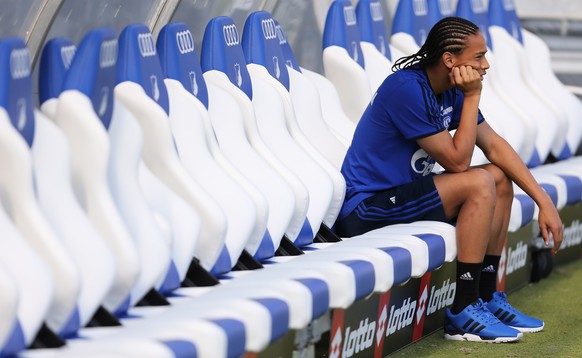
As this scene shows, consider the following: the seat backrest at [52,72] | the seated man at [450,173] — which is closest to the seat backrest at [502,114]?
the seated man at [450,173]

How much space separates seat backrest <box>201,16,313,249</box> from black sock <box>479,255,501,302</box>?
0.62 m

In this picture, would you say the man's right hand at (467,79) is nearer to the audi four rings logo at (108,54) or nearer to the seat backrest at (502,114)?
the audi four rings logo at (108,54)

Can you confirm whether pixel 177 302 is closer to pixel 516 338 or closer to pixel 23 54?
pixel 23 54

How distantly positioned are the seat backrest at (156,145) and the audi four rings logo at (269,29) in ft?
3.16

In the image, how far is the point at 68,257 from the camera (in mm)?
3488

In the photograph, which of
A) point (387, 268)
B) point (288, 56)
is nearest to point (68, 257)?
point (387, 268)

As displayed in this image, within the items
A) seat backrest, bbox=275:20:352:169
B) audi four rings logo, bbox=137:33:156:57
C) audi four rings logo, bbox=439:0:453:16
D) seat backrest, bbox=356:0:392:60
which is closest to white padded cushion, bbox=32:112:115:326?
audi four rings logo, bbox=137:33:156:57

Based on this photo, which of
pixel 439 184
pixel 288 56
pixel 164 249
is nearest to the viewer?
pixel 164 249

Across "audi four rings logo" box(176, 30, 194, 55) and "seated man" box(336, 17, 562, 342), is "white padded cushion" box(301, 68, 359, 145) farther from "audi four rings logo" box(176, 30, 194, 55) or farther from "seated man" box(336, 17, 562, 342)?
"audi four rings logo" box(176, 30, 194, 55)

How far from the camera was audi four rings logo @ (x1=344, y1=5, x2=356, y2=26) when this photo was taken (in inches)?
229

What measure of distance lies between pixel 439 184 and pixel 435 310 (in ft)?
1.65

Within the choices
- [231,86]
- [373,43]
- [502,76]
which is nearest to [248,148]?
[231,86]

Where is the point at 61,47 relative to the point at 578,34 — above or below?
above

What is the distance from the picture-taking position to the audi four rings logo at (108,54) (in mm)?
4004
